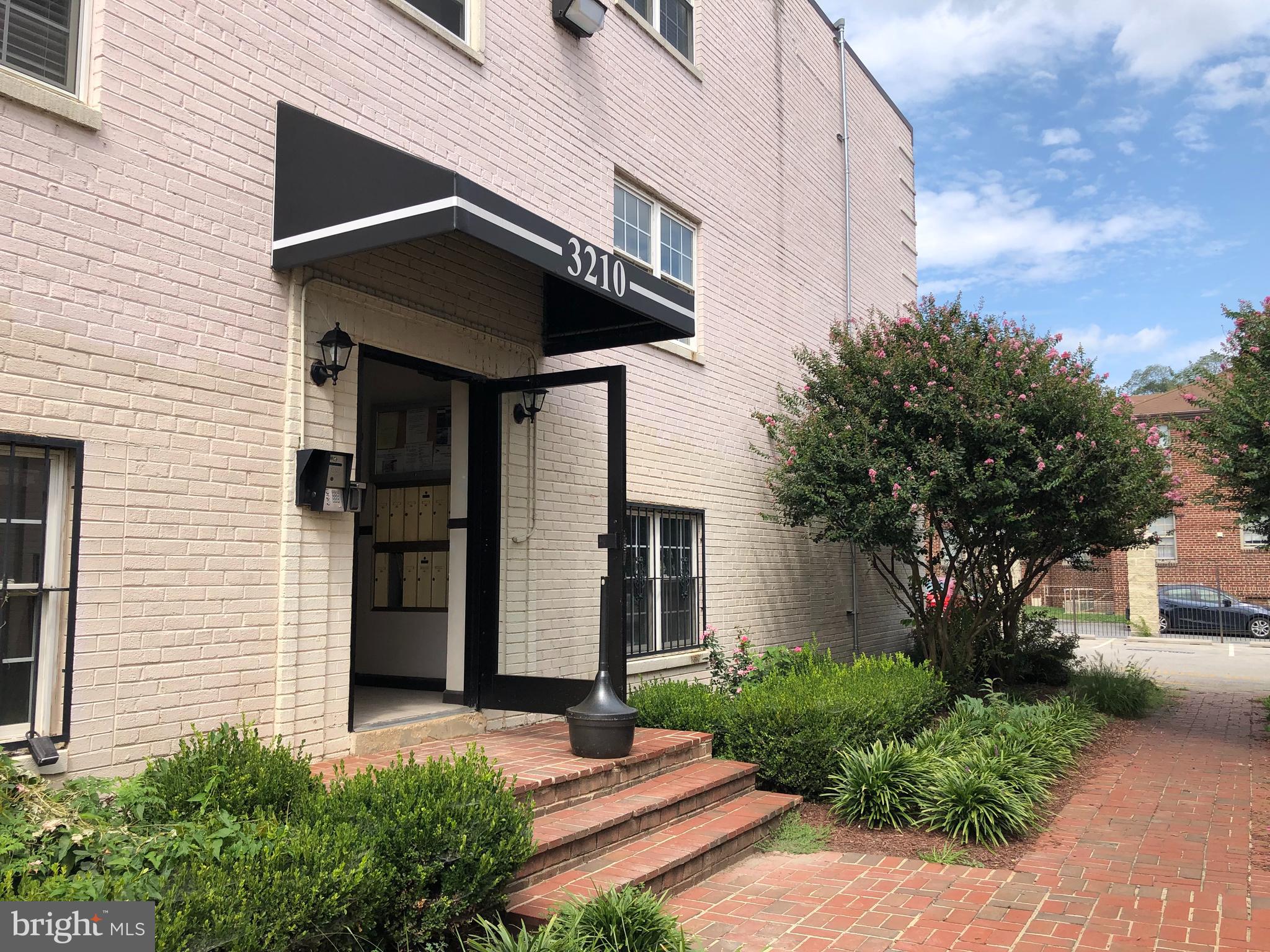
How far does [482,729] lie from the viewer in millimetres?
6953

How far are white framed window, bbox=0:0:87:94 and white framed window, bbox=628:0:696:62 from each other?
5.90 m

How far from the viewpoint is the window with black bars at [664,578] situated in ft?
29.5

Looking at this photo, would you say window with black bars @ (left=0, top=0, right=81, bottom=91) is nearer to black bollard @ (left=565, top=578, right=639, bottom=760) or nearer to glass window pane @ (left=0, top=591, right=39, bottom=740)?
glass window pane @ (left=0, top=591, right=39, bottom=740)

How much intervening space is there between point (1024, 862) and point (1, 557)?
593 cm

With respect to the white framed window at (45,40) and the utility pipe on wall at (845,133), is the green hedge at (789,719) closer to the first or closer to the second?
the white framed window at (45,40)

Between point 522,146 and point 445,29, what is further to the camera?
point 522,146

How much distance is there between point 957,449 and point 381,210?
6783 millimetres

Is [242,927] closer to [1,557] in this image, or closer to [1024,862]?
[1,557]

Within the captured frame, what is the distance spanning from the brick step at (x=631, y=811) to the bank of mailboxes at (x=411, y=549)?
9.08 ft

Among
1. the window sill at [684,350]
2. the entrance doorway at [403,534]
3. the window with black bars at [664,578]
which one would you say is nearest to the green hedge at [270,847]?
the entrance doorway at [403,534]

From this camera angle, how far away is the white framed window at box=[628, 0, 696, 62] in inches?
383

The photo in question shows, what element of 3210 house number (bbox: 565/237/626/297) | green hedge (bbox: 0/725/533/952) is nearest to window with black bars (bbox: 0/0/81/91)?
3210 house number (bbox: 565/237/626/297)

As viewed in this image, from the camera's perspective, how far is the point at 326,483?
5652mm

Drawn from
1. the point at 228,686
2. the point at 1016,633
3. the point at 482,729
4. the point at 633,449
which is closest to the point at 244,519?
the point at 228,686
